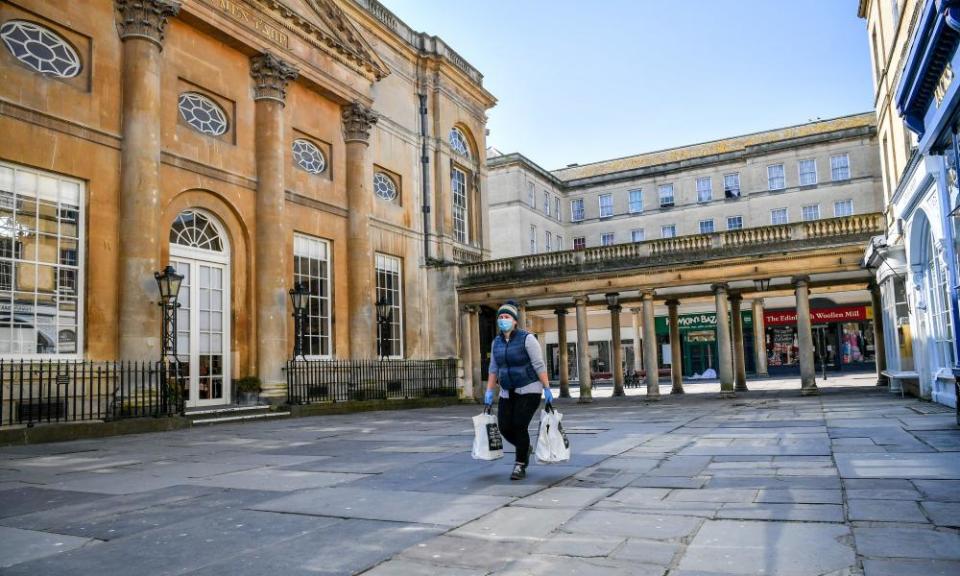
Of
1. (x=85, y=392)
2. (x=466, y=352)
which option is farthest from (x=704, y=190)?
(x=85, y=392)

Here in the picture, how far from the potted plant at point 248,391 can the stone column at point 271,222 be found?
262 mm

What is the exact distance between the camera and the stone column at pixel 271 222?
17797 mm

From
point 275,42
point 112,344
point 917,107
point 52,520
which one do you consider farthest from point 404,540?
point 275,42

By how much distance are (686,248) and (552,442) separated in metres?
17.0

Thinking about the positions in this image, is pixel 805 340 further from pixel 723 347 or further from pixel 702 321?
pixel 702 321

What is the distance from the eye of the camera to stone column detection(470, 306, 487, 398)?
84.5ft

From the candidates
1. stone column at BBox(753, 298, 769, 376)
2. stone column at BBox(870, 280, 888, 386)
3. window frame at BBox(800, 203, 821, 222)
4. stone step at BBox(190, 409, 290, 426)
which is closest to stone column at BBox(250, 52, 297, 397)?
stone step at BBox(190, 409, 290, 426)

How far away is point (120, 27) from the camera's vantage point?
14.9 m

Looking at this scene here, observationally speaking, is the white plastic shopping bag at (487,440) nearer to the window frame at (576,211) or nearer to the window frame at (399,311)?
the window frame at (399,311)

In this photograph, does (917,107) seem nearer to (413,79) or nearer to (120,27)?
(120,27)

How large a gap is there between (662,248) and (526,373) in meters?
17.0

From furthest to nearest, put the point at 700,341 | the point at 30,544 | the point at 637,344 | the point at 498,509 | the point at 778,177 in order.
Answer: the point at 637,344 < the point at 700,341 < the point at 778,177 < the point at 498,509 < the point at 30,544

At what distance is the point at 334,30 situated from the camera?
2112cm

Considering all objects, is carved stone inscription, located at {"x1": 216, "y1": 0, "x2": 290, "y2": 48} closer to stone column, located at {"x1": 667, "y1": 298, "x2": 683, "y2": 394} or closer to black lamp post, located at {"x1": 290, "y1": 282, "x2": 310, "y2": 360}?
black lamp post, located at {"x1": 290, "y1": 282, "x2": 310, "y2": 360}
